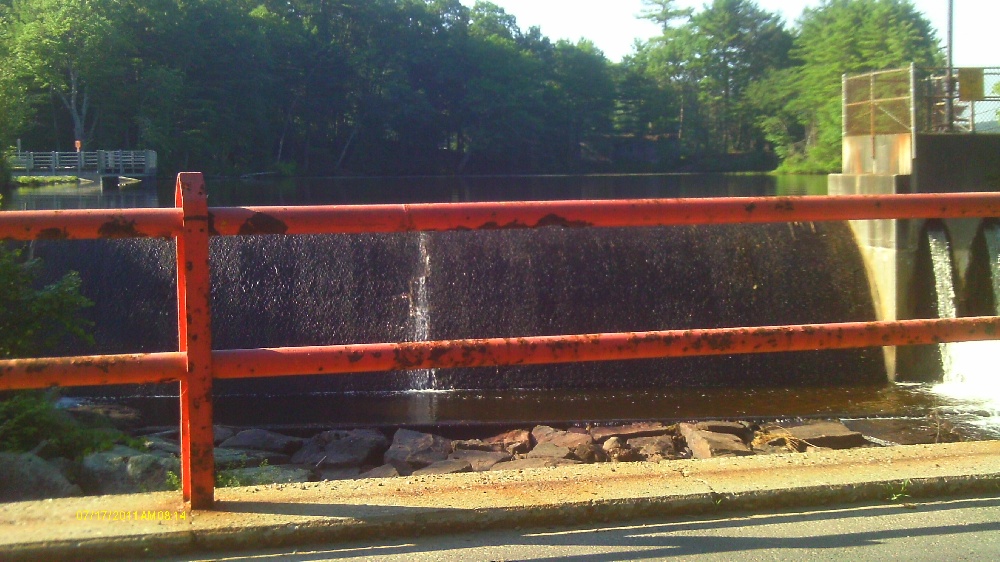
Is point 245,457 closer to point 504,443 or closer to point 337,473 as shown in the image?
point 337,473

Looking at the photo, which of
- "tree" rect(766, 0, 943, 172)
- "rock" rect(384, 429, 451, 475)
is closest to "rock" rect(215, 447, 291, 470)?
"rock" rect(384, 429, 451, 475)

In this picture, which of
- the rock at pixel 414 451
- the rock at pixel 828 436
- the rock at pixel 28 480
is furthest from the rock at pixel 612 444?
the rock at pixel 28 480

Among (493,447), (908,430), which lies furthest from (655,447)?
(908,430)

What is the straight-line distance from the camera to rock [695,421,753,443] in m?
8.11

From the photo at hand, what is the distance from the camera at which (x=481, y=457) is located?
7379 millimetres

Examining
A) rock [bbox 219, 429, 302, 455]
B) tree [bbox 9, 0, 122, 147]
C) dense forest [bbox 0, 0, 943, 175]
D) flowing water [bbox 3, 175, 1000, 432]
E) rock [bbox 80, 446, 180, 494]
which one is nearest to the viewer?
rock [bbox 80, 446, 180, 494]

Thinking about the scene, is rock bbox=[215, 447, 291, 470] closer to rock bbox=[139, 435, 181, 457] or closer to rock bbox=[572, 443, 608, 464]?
rock bbox=[139, 435, 181, 457]

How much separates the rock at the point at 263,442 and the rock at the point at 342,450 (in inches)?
5.2

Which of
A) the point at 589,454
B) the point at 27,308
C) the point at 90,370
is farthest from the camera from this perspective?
the point at 589,454

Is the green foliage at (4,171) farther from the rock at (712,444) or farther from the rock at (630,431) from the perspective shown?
the rock at (712,444)

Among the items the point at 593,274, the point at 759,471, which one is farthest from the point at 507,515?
the point at 593,274

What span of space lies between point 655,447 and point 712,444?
0.54 meters

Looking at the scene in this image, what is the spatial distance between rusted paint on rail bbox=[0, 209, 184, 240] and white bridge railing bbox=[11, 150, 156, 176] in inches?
972

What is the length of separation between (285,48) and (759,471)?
2130 inches
